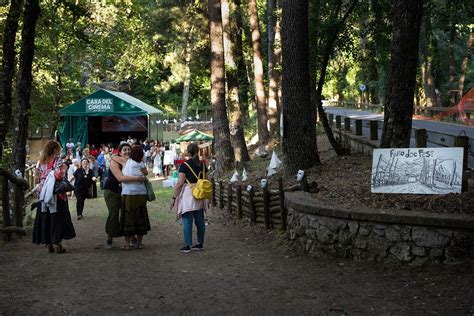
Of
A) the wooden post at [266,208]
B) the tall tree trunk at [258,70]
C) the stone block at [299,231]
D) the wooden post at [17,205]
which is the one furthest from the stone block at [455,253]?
the tall tree trunk at [258,70]

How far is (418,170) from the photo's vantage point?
883 centimetres

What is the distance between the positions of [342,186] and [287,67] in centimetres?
387

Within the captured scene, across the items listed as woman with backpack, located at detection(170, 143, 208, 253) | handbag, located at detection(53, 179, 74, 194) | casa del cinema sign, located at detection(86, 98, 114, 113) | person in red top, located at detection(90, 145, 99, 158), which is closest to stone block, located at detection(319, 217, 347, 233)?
woman with backpack, located at detection(170, 143, 208, 253)

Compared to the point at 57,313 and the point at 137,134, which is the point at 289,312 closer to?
the point at 57,313

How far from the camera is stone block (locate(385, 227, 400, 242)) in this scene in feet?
25.2

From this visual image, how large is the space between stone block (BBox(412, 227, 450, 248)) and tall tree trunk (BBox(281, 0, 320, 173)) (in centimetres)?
643

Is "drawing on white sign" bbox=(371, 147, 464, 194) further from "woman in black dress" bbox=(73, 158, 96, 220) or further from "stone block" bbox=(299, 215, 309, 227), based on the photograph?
"woman in black dress" bbox=(73, 158, 96, 220)

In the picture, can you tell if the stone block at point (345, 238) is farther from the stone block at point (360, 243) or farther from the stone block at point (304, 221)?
the stone block at point (304, 221)

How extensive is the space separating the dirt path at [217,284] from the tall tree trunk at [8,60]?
12.0 feet

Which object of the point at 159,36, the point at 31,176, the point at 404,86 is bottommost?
the point at 31,176

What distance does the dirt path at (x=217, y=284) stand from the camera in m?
6.14

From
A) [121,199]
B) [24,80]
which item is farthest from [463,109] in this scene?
[121,199]

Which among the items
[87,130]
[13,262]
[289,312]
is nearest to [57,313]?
[289,312]

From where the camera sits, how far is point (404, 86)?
10.7 meters
